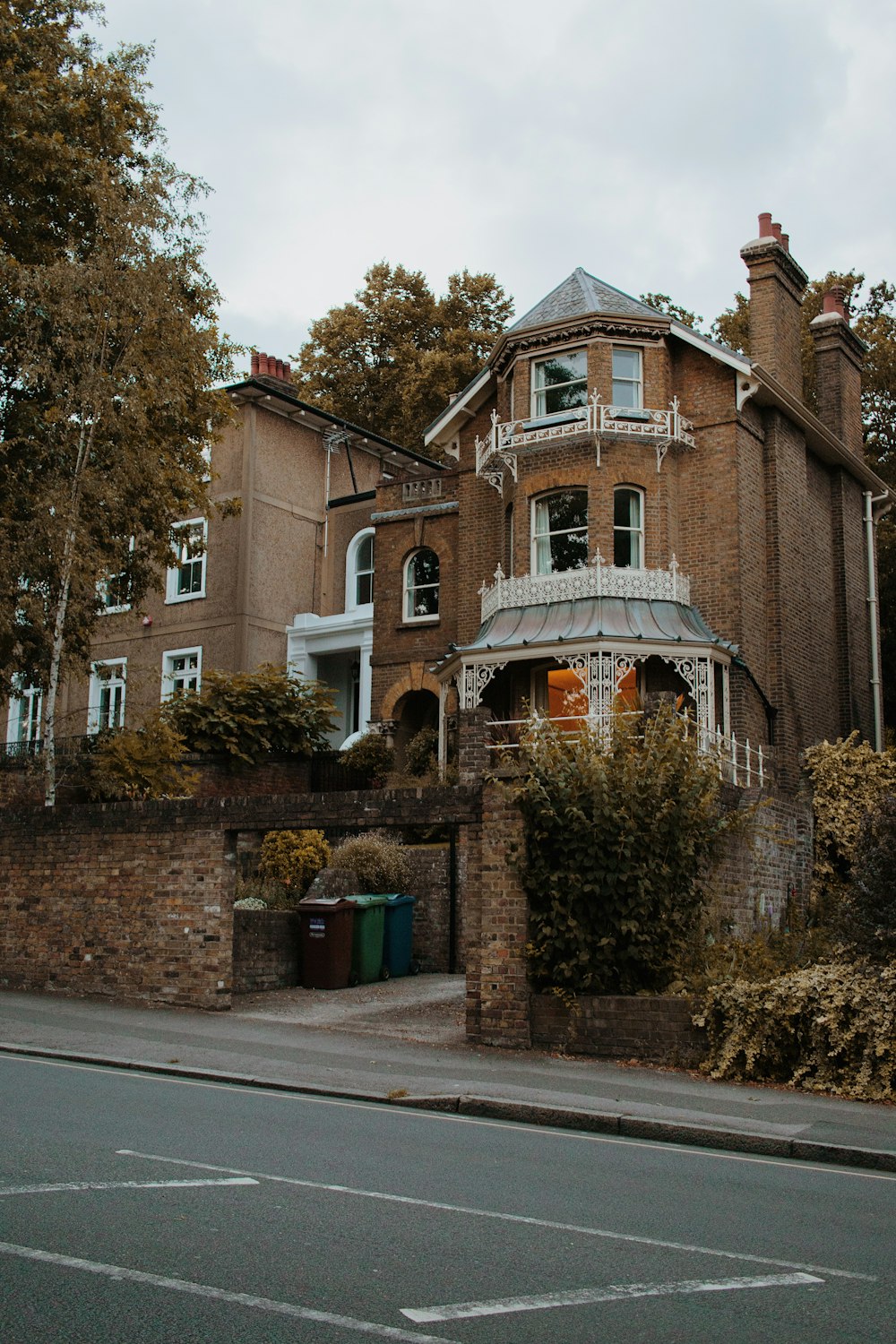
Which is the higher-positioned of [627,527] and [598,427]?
[598,427]

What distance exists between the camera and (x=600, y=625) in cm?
2284

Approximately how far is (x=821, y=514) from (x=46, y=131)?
54.8ft

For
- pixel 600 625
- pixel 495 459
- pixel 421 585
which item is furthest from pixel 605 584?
pixel 421 585

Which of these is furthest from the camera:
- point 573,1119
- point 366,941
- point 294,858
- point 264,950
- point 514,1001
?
point 294,858

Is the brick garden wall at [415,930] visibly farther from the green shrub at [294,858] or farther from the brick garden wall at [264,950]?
the green shrub at [294,858]

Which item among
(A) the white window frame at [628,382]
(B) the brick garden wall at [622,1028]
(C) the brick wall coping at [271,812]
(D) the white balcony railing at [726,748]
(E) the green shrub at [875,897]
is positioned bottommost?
(B) the brick garden wall at [622,1028]

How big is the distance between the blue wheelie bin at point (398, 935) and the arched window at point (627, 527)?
28.3ft

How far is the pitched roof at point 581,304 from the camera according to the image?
25.1 meters

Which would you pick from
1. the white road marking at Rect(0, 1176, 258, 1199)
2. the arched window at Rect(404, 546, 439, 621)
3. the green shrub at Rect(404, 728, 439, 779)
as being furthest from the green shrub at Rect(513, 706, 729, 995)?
the arched window at Rect(404, 546, 439, 621)

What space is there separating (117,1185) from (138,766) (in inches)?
492

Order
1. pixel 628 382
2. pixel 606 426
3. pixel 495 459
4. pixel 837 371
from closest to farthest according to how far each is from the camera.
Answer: pixel 606 426, pixel 628 382, pixel 495 459, pixel 837 371

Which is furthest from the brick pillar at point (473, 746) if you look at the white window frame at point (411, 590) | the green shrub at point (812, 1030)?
the white window frame at point (411, 590)

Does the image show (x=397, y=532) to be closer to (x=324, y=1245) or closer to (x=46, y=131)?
(x=46, y=131)

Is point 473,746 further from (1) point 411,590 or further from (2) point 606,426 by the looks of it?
(1) point 411,590
